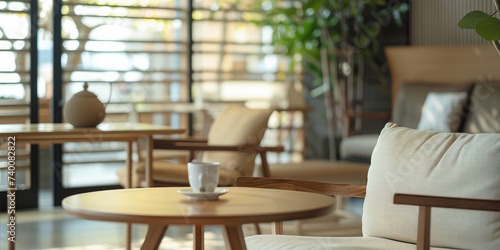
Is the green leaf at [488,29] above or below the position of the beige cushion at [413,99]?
above

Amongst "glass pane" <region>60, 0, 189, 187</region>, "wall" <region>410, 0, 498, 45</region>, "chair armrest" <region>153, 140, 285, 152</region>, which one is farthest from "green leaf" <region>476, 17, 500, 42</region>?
"glass pane" <region>60, 0, 189, 187</region>

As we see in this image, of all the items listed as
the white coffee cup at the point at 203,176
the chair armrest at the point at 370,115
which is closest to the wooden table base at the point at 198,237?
the white coffee cup at the point at 203,176

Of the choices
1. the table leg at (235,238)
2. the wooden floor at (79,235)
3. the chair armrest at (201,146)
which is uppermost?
the chair armrest at (201,146)

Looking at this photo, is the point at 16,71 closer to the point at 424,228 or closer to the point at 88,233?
the point at 88,233

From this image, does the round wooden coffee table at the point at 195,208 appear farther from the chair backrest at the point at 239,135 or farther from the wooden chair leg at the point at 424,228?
the chair backrest at the point at 239,135

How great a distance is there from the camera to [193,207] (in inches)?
62.4

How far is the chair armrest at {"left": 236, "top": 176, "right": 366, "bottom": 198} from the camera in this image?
2.23 m

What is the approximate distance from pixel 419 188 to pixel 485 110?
2650 millimetres

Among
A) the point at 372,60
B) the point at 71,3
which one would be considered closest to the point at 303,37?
the point at 372,60

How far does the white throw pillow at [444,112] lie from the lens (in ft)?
15.2

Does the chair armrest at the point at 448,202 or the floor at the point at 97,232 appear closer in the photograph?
the chair armrest at the point at 448,202

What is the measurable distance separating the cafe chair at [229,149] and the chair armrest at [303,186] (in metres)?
1.14

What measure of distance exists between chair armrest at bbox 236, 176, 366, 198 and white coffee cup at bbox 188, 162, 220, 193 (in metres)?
0.49

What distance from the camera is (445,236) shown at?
2.05 meters
